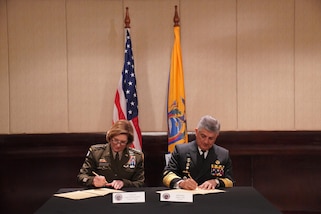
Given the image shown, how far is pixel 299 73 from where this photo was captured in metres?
4.87

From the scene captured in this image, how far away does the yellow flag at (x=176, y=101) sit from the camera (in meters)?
4.54

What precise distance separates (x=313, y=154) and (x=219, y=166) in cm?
213

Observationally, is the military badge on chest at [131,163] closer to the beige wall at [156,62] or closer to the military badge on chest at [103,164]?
the military badge on chest at [103,164]

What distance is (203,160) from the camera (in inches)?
128

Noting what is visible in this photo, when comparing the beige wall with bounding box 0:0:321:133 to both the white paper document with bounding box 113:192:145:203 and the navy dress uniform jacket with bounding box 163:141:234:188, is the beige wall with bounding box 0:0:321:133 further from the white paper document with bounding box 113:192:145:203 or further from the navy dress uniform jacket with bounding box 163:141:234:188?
the white paper document with bounding box 113:192:145:203

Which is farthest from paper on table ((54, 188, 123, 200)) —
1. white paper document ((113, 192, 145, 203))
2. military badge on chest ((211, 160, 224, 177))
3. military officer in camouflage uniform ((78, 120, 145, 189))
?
military badge on chest ((211, 160, 224, 177))

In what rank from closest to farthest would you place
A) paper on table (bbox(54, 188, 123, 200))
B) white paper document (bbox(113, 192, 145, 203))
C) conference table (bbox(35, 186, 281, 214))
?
1. conference table (bbox(35, 186, 281, 214))
2. white paper document (bbox(113, 192, 145, 203))
3. paper on table (bbox(54, 188, 123, 200))

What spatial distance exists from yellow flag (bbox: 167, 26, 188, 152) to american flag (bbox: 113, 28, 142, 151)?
15.6 inches

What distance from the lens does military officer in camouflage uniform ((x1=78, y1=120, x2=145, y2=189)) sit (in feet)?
10.5

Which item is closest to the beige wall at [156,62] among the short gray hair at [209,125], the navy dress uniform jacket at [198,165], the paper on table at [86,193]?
the navy dress uniform jacket at [198,165]

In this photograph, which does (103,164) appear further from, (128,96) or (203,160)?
(128,96)

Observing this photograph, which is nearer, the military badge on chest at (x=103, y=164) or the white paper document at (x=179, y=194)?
the white paper document at (x=179, y=194)

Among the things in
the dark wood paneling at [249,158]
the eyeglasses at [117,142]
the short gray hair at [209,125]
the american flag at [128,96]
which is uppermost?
the american flag at [128,96]

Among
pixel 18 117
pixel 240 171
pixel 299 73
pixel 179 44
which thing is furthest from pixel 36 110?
pixel 299 73
